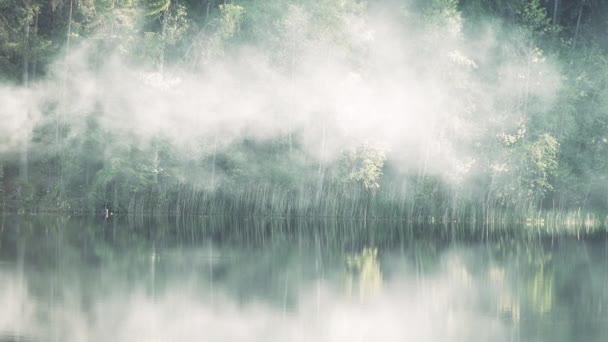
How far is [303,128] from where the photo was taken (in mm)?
31156

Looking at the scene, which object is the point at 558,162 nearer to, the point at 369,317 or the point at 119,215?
the point at 119,215

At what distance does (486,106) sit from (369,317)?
17594mm

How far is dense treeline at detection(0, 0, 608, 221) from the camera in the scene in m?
29.4

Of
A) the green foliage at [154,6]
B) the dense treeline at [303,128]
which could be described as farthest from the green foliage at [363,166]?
the green foliage at [154,6]

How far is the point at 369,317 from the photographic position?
1350cm

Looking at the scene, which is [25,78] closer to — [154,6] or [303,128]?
[154,6]

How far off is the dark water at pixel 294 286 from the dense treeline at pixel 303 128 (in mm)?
4756

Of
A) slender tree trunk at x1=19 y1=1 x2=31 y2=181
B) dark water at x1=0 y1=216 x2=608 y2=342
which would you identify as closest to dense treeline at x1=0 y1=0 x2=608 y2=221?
slender tree trunk at x1=19 y1=1 x2=31 y2=181

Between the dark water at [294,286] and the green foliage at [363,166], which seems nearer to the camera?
the dark water at [294,286]

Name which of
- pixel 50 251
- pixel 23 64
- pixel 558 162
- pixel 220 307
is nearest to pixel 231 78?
pixel 23 64

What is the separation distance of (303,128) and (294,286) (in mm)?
15557

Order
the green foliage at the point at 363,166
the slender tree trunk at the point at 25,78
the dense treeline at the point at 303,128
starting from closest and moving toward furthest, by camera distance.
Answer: the green foliage at the point at 363,166, the dense treeline at the point at 303,128, the slender tree trunk at the point at 25,78

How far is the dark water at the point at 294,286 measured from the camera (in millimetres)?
12492

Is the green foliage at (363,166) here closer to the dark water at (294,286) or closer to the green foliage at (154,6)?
the dark water at (294,286)
